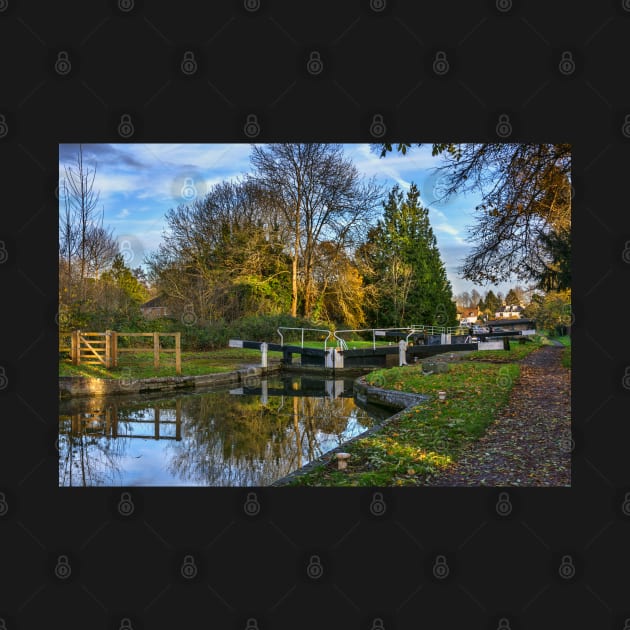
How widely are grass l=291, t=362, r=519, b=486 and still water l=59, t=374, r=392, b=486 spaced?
774 millimetres

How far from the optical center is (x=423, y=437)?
4152 mm

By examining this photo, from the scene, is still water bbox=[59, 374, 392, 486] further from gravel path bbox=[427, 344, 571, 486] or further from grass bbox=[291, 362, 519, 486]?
gravel path bbox=[427, 344, 571, 486]

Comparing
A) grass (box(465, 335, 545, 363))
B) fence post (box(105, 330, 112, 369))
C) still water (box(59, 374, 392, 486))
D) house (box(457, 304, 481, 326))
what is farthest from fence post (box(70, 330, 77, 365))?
house (box(457, 304, 481, 326))

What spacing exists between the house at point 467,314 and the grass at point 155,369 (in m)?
7.54

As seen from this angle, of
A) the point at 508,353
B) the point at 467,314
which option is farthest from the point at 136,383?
the point at 467,314

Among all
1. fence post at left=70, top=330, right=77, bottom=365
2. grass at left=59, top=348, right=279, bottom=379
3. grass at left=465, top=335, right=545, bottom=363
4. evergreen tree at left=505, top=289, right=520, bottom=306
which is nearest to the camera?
evergreen tree at left=505, top=289, right=520, bottom=306

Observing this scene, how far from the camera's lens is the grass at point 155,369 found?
8.64 meters

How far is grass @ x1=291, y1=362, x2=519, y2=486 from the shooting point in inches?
125

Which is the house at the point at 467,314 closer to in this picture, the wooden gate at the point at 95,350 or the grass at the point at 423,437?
the grass at the point at 423,437

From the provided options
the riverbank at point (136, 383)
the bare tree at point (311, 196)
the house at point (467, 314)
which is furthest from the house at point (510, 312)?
the riverbank at point (136, 383)
